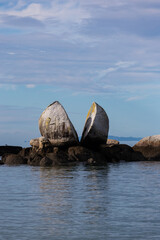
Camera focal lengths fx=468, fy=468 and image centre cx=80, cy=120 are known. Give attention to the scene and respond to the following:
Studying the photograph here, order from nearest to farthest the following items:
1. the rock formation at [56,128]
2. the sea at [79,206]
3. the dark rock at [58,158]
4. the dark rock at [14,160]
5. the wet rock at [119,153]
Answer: the sea at [79,206], the dark rock at [58,158], the dark rock at [14,160], the rock formation at [56,128], the wet rock at [119,153]

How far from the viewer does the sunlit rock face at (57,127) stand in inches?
1233

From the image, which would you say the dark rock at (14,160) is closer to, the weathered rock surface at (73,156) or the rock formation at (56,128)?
the weathered rock surface at (73,156)

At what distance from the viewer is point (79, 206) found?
1395cm

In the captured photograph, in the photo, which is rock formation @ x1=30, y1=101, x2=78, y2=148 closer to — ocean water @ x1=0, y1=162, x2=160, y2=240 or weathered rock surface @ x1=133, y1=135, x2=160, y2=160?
weathered rock surface @ x1=133, y1=135, x2=160, y2=160

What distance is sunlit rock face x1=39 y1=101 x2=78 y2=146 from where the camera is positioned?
31312 millimetres

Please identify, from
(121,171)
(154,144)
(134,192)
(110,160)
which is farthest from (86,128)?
(134,192)

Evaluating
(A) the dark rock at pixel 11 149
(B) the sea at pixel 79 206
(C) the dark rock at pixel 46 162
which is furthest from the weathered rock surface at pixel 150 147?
(A) the dark rock at pixel 11 149

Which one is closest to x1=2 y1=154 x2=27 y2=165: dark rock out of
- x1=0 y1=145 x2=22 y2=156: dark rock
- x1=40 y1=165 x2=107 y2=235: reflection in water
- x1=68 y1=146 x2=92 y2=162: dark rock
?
x1=68 y1=146 x2=92 y2=162: dark rock

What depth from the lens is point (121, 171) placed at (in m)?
25.9

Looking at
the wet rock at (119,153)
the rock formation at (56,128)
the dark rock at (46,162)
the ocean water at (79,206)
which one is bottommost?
the ocean water at (79,206)

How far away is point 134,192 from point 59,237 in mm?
7474

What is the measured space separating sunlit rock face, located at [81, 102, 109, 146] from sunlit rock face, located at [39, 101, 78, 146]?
90 cm

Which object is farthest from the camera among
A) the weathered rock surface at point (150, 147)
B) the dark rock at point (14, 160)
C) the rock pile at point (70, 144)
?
the weathered rock surface at point (150, 147)

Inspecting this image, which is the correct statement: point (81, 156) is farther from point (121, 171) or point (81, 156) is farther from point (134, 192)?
point (134, 192)
